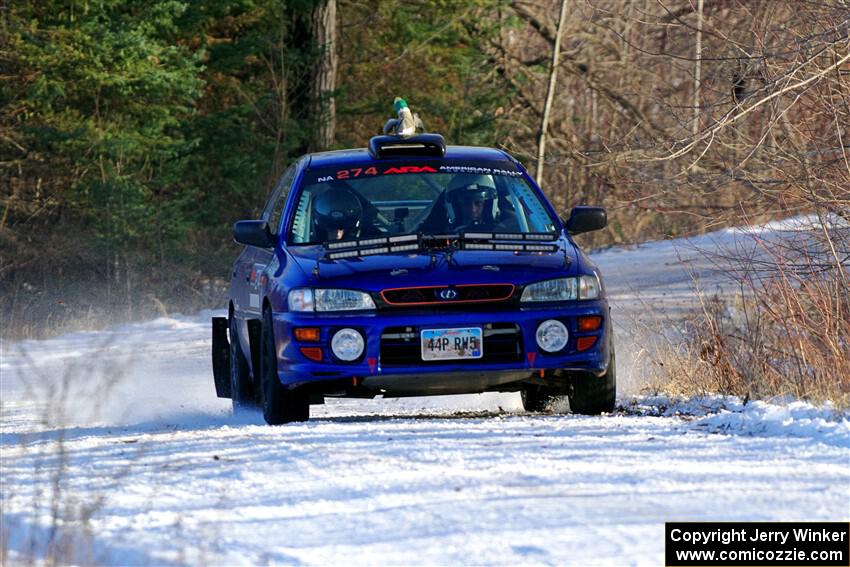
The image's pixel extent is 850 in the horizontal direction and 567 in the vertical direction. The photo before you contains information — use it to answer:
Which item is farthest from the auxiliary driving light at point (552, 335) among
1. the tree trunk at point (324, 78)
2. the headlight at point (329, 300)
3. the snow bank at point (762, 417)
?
the tree trunk at point (324, 78)

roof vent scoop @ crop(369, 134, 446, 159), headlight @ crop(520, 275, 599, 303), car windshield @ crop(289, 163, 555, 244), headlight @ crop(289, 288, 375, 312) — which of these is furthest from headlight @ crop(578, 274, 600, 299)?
roof vent scoop @ crop(369, 134, 446, 159)

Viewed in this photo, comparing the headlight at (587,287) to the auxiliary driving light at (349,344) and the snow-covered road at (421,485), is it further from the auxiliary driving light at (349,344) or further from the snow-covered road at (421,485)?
the auxiliary driving light at (349,344)

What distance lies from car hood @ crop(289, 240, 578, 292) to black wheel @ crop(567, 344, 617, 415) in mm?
647

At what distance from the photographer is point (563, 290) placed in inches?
361

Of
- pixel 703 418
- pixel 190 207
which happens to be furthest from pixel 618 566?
pixel 190 207

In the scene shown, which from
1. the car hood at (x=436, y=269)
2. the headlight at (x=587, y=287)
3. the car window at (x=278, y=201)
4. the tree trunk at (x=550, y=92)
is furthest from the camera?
the tree trunk at (x=550, y=92)

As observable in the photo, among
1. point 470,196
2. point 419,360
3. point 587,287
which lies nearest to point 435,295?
point 419,360

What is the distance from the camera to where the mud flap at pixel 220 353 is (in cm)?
1203

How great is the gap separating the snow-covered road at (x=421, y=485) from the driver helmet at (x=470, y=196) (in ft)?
4.12

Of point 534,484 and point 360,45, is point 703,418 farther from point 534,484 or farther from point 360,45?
point 360,45

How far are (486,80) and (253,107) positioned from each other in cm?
710

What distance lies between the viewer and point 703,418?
29.5ft

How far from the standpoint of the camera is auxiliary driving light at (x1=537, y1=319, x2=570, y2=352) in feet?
29.7

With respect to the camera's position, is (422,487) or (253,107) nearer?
(422,487)
